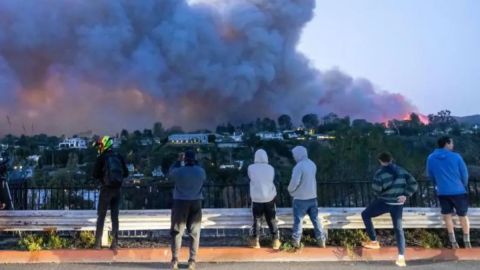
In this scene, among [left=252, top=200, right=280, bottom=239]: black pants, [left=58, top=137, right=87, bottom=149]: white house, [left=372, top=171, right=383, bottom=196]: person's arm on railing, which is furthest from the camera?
[left=58, top=137, right=87, bottom=149]: white house

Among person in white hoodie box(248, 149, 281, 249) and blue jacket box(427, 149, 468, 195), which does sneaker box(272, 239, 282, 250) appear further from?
blue jacket box(427, 149, 468, 195)

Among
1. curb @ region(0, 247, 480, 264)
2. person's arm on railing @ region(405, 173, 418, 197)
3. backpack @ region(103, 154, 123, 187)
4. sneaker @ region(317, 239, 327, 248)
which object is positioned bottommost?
curb @ region(0, 247, 480, 264)

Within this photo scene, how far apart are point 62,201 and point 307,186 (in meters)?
5.34

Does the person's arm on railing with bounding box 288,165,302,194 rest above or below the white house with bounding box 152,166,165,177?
below

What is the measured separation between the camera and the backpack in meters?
6.51

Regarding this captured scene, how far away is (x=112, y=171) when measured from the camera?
256 inches

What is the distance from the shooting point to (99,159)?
21.8 ft

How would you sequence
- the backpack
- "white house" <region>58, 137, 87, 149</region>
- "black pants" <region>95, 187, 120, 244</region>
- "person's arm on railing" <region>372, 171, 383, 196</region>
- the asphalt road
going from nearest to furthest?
the asphalt road < "person's arm on railing" <region>372, 171, 383, 196</region> < the backpack < "black pants" <region>95, 187, 120, 244</region> < "white house" <region>58, 137, 87, 149</region>

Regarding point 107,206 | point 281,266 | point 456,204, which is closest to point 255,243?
point 281,266

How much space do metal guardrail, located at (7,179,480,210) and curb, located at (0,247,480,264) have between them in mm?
2128

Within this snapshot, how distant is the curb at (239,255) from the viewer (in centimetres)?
657

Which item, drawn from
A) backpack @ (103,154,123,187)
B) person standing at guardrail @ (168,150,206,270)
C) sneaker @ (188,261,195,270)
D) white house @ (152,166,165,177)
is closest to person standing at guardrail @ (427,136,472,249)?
person standing at guardrail @ (168,150,206,270)

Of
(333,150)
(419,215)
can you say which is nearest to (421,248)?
(419,215)

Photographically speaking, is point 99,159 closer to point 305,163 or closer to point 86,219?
point 86,219
